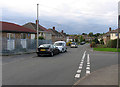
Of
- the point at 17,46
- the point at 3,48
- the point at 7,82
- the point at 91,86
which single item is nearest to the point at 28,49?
the point at 17,46

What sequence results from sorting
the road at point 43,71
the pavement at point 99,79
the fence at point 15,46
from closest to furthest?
the pavement at point 99,79
the road at point 43,71
the fence at point 15,46

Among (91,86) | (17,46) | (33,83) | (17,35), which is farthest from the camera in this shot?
(17,35)

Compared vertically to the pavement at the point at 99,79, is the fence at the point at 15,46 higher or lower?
higher

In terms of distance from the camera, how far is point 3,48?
581 inches

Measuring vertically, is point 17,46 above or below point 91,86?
above

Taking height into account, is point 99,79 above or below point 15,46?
below

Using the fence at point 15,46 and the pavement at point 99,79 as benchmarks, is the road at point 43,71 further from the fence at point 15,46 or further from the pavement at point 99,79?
the fence at point 15,46

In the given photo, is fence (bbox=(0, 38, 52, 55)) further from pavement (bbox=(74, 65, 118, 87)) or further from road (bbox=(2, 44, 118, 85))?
pavement (bbox=(74, 65, 118, 87))

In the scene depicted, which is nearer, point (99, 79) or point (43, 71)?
point (99, 79)

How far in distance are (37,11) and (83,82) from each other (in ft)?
52.0

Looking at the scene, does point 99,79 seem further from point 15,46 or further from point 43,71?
point 15,46

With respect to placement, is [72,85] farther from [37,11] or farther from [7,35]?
[7,35]

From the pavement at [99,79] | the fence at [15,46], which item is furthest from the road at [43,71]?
the fence at [15,46]

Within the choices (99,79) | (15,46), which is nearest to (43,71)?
(99,79)
